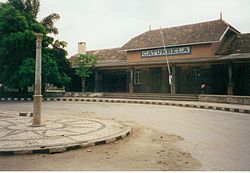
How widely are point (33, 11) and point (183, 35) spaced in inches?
593

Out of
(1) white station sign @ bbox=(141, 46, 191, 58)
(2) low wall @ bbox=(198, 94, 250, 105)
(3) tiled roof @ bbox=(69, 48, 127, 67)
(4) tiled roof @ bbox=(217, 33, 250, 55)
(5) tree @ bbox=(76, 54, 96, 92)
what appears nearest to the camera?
(2) low wall @ bbox=(198, 94, 250, 105)

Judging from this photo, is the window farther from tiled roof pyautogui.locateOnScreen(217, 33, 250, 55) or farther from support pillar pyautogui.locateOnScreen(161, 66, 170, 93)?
tiled roof pyautogui.locateOnScreen(217, 33, 250, 55)

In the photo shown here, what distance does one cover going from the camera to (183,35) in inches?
1037

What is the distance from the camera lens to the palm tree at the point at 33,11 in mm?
25750

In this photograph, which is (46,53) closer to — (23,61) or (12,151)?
(23,61)

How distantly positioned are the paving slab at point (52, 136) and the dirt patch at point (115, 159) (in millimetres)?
237

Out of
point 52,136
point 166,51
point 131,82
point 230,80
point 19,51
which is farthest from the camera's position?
point 131,82

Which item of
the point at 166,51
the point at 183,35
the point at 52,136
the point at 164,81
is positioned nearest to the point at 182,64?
the point at 166,51

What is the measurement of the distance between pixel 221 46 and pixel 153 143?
19487mm

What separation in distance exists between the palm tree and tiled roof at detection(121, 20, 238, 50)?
7834mm

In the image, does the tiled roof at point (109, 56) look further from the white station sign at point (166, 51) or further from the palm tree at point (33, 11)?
the palm tree at point (33, 11)

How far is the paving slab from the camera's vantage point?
597 cm

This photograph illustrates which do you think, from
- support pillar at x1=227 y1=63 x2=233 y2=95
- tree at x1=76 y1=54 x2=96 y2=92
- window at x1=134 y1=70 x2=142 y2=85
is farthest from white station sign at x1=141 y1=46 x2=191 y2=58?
tree at x1=76 y1=54 x2=96 y2=92

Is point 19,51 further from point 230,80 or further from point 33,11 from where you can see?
point 230,80
